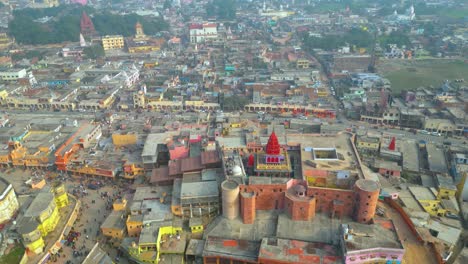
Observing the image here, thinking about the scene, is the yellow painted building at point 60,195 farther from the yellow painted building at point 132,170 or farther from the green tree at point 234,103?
the green tree at point 234,103

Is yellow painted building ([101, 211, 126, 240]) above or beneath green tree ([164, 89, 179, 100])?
beneath

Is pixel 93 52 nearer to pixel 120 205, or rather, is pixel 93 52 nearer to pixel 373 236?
pixel 120 205

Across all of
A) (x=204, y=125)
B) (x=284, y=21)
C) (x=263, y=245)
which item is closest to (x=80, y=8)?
(x=284, y=21)

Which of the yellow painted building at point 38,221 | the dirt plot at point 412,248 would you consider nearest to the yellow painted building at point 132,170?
the yellow painted building at point 38,221

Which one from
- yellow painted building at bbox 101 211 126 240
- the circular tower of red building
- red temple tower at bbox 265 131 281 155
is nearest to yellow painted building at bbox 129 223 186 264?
yellow painted building at bbox 101 211 126 240

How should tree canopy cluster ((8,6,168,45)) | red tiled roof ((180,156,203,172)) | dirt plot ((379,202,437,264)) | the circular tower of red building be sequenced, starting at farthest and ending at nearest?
tree canopy cluster ((8,6,168,45))
red tiled roof ((180,156,203,172))
the circular tower of red building
dirt plot ((379,202,437,264))

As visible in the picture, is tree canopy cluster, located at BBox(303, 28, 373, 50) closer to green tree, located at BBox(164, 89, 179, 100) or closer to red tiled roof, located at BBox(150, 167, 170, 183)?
green tree, located at BBox(164, 89, 179, 100)

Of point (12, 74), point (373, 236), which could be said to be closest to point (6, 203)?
point (373, 236)
